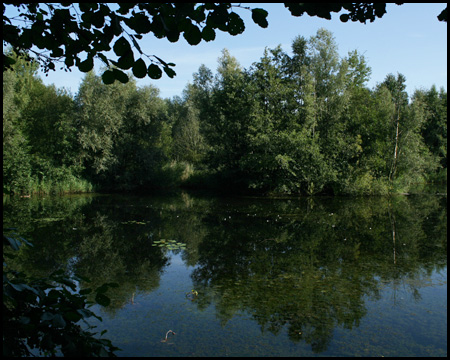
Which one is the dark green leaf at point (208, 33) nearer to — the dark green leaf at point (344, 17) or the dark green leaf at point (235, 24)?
the dark green leaf at point (235, 24)

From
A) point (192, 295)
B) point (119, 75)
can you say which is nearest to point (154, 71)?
point (119, 75)

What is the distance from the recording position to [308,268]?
21.6ft

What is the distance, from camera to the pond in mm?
3930

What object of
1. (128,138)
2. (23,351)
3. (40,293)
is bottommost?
(23,351)

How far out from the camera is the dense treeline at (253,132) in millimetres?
20016

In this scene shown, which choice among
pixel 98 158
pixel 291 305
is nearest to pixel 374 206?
pixel 291 305

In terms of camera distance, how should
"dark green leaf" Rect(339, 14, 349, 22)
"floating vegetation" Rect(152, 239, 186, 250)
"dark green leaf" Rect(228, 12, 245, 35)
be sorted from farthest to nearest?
"floating vegetation" Rect(152, 239, 186, 250), "dark green leaf" Rect(339, 14, 349, 22), "dark green leaf" Rect(228, 12, 245, 35)

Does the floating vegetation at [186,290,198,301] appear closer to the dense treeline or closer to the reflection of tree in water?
the reflection of tree in water

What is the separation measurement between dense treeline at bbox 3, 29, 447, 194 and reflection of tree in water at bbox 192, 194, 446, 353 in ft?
27.6

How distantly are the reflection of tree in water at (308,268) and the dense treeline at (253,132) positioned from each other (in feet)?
27.6

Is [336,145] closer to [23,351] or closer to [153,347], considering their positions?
[153,347]

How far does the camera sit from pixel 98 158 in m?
23.1

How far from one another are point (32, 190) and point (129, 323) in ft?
62.3

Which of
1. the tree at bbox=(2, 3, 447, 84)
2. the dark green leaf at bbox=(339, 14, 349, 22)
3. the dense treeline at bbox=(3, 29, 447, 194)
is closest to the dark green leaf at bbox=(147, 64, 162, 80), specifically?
the tree at bbox=(2, 3, 447, 84)
